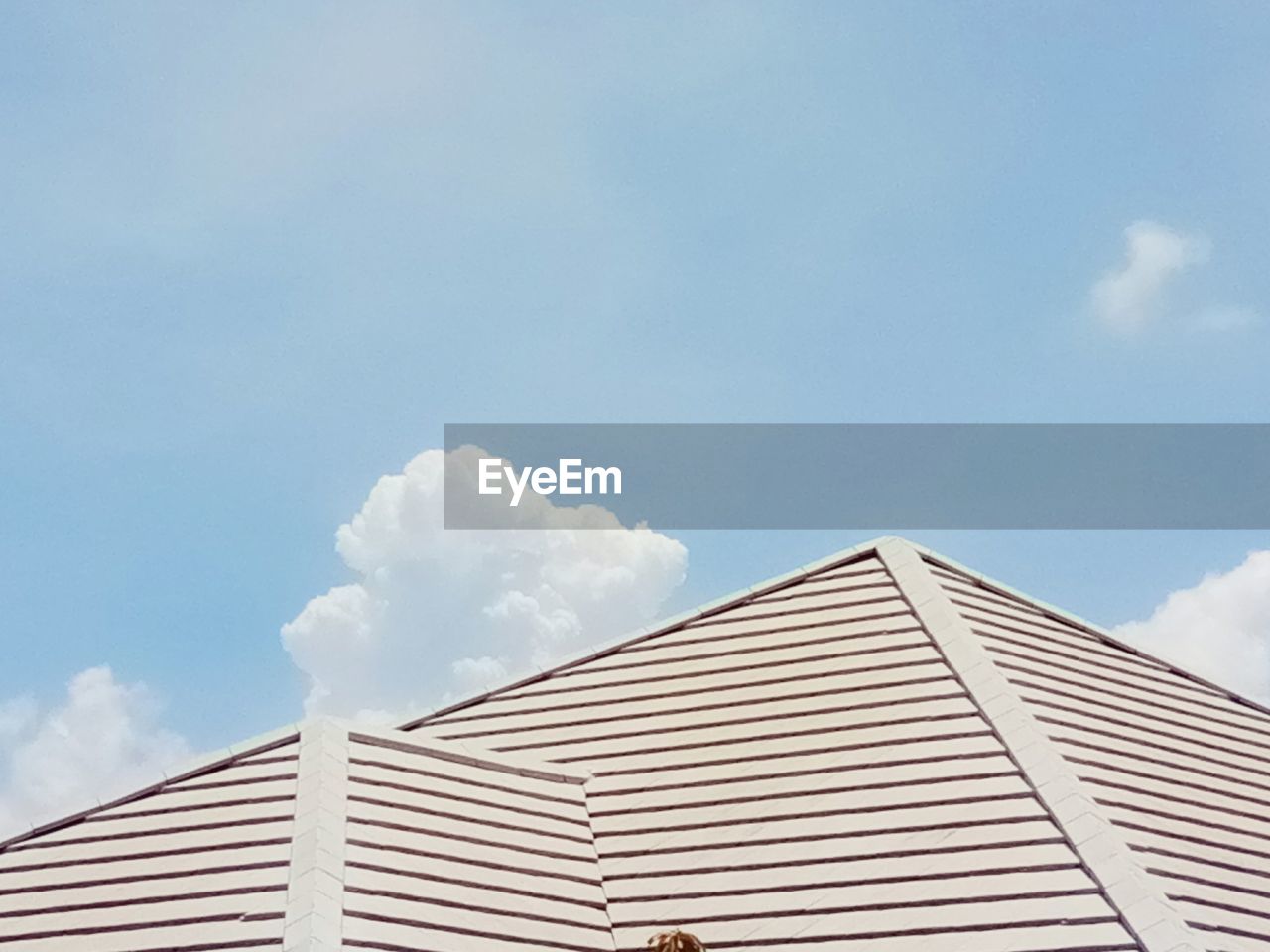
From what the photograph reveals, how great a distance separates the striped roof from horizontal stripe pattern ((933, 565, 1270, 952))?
4 centimetres

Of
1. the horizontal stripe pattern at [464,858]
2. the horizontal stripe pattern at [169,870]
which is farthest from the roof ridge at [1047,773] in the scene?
the horizontal stripe pattern at [169,870]

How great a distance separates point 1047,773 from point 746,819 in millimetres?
2592

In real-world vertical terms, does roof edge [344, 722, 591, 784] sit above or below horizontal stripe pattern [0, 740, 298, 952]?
above

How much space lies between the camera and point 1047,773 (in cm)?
1028

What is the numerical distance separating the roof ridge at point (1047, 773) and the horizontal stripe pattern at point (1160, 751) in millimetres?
250

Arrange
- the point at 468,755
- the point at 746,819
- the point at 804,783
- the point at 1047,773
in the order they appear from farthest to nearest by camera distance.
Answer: the point at 468,755 → the point at 804,783 → the point at 746,819 → the point at 1047,773

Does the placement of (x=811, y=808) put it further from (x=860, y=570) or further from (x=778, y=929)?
(x=860, y=570)

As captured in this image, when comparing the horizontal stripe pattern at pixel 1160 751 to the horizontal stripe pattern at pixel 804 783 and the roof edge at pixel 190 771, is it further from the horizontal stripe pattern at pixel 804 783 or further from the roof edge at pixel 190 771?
the roof edge at pixel 190 771

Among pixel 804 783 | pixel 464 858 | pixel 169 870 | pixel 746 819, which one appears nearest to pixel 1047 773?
pixel 804 783

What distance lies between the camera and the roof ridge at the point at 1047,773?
8.61 m

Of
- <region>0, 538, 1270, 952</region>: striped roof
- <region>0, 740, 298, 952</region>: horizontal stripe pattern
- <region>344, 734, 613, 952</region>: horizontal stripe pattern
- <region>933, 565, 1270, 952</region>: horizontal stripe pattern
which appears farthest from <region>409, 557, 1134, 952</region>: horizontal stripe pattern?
<region>0, 740, 298, 952</region>: horizontal stripe pattern

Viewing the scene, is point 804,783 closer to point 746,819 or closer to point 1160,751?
point 746,819

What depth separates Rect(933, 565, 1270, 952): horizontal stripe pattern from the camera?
952 centimetres

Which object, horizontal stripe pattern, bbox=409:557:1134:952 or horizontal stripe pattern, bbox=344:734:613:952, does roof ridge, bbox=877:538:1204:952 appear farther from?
horizontal stripe pattern, bbox=344:734:613:952
